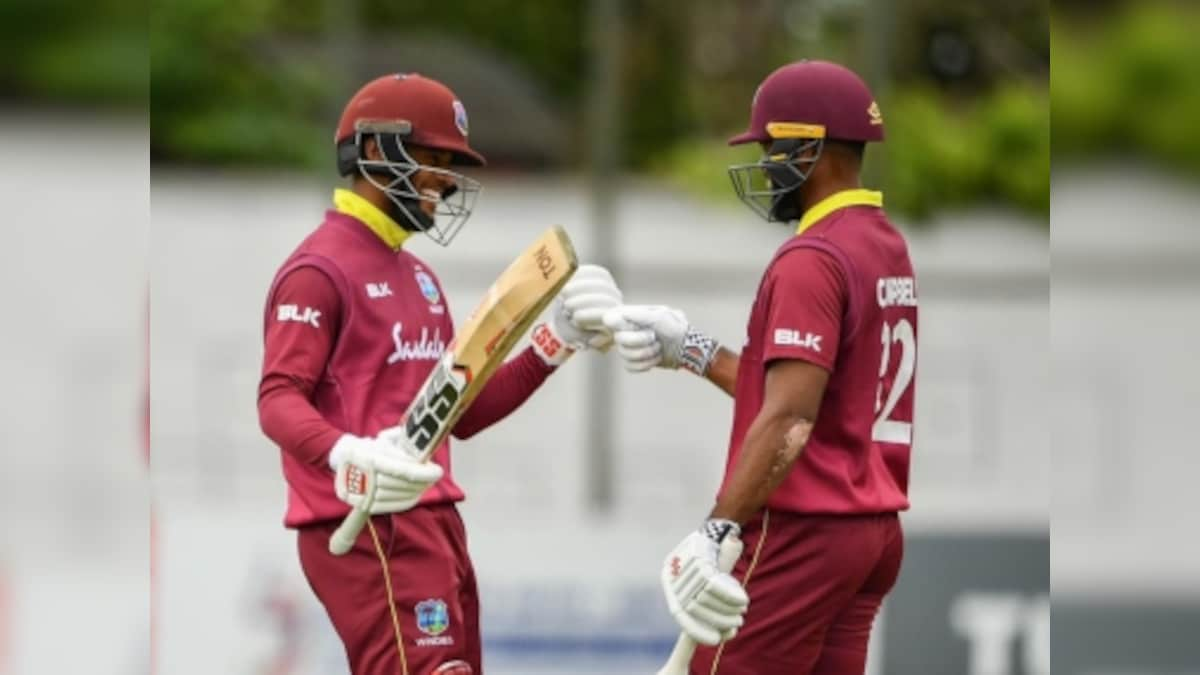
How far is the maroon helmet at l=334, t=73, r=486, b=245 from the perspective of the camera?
184 inches

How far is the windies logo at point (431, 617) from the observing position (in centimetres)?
455

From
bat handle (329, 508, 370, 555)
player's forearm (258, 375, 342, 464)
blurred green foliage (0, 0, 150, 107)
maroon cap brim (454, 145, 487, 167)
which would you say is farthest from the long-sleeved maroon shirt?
blurred green foliage (0, 0, 150, 107)

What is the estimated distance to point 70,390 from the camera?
260 cm

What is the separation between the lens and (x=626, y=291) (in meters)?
10.8

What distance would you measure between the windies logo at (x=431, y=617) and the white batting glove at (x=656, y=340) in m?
0.69

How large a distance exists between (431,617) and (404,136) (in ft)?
3.48

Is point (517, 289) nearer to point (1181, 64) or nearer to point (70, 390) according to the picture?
point (70, 390)

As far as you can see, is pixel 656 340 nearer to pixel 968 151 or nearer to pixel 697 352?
pixel 697 352

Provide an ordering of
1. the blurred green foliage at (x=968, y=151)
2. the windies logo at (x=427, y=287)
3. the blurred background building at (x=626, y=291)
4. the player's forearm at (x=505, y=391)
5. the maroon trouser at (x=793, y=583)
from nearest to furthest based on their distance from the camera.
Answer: the blurred background building at (x=626, y=291)
the maroon trouser at (x=793, y=583)
the windies logo at (x=427, y=287)
the player's forearm at (x=505, y=391)
the blurred green foliage at (x=968, y=151)

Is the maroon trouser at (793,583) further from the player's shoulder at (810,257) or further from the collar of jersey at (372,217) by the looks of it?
the collar of jersey at (372,217)

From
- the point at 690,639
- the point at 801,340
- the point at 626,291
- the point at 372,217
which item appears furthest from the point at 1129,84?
the point at 626,291

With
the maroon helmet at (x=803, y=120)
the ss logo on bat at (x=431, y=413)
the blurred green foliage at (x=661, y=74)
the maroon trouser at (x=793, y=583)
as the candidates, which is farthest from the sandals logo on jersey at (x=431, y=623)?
the blurred green foliage at (x=661, y=74)

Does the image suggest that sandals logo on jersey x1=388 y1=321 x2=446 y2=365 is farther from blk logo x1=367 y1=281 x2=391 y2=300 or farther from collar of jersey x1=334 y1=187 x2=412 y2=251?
collar of jersey x1=334 y1=187 x2=412 y2=251

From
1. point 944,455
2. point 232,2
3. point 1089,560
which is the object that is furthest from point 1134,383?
point 232,2
